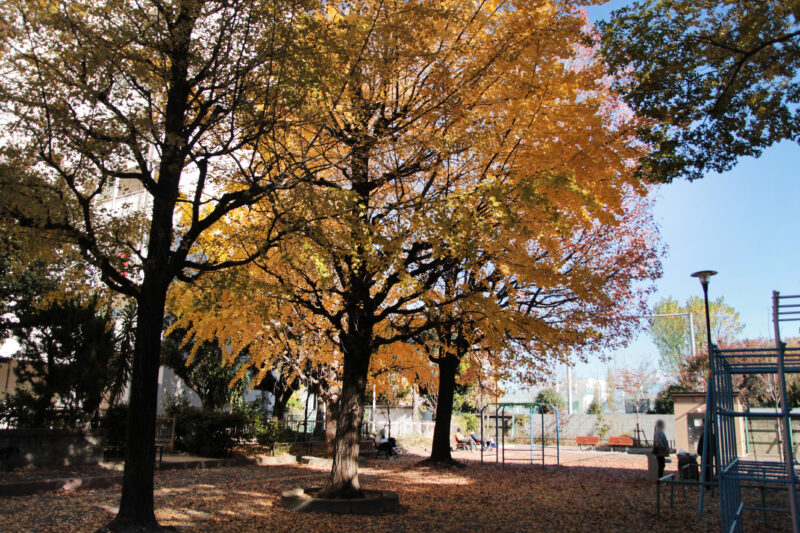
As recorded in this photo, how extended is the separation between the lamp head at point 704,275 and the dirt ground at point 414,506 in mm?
4893

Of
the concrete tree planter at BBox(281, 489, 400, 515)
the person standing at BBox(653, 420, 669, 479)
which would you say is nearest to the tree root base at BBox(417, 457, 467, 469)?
the person standing at BBox(653, 420, 669, 479)

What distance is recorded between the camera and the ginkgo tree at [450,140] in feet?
26.6

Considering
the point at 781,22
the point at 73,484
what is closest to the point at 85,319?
the point at 73,484

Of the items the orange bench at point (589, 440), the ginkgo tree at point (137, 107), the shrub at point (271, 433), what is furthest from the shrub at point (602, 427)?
the ginkgo tree at point (137, 107)

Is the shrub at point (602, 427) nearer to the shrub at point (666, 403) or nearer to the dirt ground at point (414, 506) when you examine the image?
the shrub at point (666, 403)

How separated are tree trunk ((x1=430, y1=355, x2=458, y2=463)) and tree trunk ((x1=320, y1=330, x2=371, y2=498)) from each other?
7384 millimetres

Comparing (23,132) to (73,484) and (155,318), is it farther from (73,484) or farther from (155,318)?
(73,484)

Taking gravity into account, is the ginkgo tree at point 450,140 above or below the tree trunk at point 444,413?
above

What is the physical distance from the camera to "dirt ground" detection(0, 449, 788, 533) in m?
8.46

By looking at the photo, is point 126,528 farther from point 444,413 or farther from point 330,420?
point 330,420

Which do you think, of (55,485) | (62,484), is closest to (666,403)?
(62,484)

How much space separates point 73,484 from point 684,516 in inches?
445

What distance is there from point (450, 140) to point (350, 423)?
17.3ft

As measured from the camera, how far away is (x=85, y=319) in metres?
15.0
